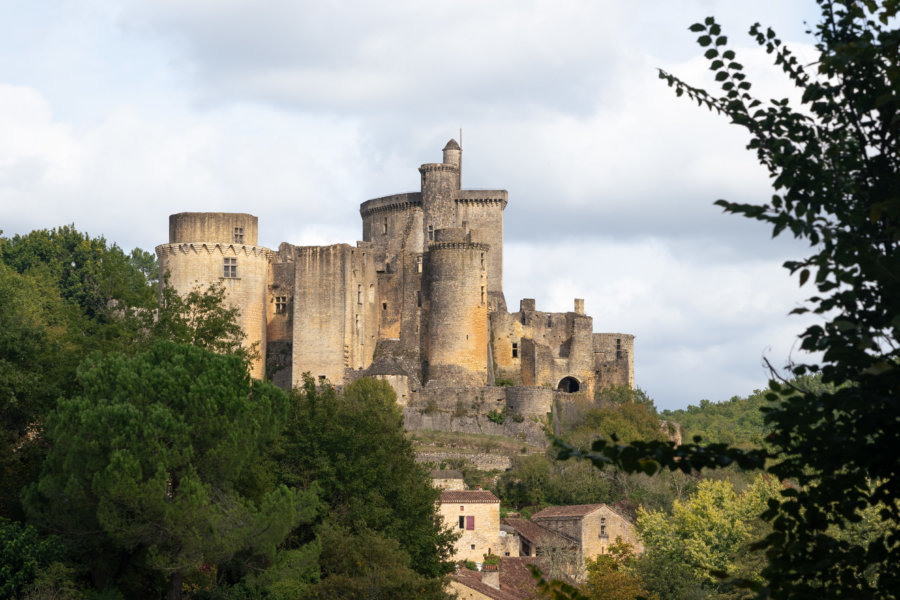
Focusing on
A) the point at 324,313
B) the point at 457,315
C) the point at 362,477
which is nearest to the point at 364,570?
the point at 362,477

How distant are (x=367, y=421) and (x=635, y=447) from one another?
1294 inches

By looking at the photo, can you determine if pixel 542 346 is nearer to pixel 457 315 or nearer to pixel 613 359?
pixel 613 359

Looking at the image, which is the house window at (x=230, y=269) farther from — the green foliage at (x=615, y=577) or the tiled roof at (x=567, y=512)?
the green foliage at (x=615, y=577)

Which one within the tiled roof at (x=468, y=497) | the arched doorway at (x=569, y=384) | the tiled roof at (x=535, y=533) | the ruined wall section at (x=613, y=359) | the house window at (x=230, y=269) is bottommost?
the tiled roof at (x=535, y=533)

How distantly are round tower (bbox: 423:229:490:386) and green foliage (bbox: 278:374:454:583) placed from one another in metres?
27.7

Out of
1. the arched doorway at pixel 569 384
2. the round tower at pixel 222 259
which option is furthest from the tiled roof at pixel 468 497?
the arched doorway at pixel 569 384

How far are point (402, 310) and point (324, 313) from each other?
6.14m

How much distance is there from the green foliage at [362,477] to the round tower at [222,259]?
23.9 m

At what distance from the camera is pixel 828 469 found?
9.65 metres

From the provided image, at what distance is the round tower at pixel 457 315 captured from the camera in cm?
7056

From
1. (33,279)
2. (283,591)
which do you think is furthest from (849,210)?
(33,279)

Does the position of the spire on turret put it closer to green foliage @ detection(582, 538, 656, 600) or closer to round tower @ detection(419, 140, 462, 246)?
round tower @ detection(419, 140, 462, 246)

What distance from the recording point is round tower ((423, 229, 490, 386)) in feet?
232

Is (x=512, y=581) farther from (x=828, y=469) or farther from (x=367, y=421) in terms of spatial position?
(x=828, y=469)
